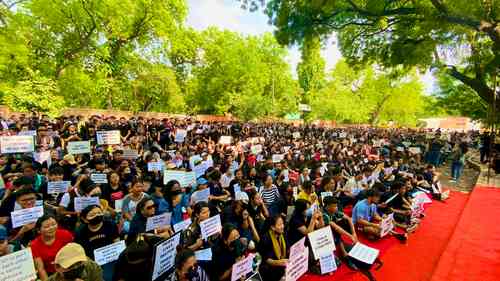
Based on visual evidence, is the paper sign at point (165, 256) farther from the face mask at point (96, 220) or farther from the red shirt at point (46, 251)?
the red shirt at point (46, 251)

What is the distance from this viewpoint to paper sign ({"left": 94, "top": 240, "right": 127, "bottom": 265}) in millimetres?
3604

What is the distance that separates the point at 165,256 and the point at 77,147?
19.3 ft

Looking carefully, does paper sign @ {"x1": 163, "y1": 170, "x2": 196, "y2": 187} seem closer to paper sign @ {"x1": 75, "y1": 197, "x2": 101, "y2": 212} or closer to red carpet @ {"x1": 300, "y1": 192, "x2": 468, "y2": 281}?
paper sign @ {"x1": 75, "y1": 197, "x2": 101, "y2": 212}

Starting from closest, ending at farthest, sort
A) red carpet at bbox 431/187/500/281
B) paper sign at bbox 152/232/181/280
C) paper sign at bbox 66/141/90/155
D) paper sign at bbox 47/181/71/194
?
paper sign at bbox 152/232/181/280 → red carpet at bbox 431/187/500/281 → paper sign at bbox 47/181/71/194 → paper sign at bbox 66/141/90/155

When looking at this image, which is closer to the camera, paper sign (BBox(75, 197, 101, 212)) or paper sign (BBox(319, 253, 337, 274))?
paper sign (BBox(319, 253, 337, 274))

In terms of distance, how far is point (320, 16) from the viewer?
11906 millimetres

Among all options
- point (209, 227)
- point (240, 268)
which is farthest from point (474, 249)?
point (209, 227)

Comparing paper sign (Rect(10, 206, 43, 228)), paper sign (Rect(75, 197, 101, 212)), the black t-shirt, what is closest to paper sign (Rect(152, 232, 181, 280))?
the black t-shirt

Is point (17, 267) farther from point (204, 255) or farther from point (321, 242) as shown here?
point (321, 242)

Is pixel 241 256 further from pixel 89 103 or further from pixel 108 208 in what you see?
pixel 89 103

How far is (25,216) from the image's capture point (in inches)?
162

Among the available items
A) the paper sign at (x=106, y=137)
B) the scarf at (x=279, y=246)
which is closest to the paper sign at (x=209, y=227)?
the scarf at (x=279, y=246)

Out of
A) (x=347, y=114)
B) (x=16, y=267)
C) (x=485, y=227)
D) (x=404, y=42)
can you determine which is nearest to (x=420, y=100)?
(x=347, y=114)

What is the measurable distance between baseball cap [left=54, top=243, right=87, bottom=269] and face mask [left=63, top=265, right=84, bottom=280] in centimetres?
Result: 6
